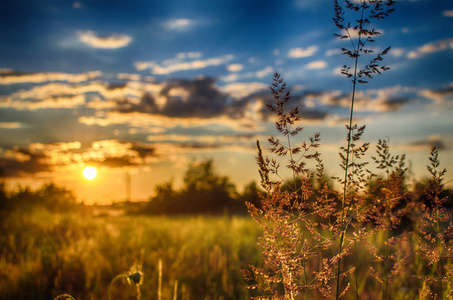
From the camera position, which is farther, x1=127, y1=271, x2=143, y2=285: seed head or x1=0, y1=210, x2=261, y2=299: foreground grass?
x1=0, y1=210, x2=261, y2=299: foreground grass

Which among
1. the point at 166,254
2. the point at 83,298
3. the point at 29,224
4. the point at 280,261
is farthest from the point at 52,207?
the point at 280,261

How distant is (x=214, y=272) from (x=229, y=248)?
1.55 m

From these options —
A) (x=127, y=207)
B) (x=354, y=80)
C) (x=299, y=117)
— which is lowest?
(x=127, y=207)

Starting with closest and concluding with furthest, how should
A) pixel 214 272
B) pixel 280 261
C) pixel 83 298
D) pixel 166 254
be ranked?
1. pixel 280 261
2. pixel 83 298
3. pixel 214 272
4. pixel 166 254

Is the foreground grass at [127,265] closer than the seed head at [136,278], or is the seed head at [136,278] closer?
the seed head at [136,278]

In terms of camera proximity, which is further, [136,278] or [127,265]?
[127,265]

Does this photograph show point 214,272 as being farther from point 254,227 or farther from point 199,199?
point 199,199

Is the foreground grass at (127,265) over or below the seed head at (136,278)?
below

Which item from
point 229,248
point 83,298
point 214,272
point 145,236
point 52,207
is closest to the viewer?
point 83,298

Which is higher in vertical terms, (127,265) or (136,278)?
(136,278)

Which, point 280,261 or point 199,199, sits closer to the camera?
point 280,261

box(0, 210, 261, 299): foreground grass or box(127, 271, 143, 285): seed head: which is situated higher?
box(127, 271, 143, 285): seed head

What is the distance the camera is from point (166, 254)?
20.8ft

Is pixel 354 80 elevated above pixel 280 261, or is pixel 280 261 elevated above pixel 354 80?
pixel 354 80
